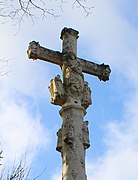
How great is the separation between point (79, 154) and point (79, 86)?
4.04 ft

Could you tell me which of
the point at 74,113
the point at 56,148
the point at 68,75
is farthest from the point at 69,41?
the point at 56,148

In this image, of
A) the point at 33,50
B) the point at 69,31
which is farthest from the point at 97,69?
the point at 33,50

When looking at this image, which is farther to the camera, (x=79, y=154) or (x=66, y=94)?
(x=66, y=94)

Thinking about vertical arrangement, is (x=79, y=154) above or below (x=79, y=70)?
below

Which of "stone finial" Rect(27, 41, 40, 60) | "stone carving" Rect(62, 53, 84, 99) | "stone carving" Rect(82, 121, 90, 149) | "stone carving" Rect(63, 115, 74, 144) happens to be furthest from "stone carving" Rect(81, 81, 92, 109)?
"stone finial" Rect(27, 41, 40, 60)

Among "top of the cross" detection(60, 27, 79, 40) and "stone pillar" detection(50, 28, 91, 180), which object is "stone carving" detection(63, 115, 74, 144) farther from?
"top of the cross" detection(60, 27, 79, 40)

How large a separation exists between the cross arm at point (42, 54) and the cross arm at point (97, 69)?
1.43ft

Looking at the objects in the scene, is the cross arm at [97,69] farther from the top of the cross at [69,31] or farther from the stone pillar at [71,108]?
the top of the cross at [69,31]

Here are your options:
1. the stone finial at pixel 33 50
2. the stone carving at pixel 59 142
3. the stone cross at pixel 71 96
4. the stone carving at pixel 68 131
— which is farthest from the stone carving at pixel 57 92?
the stone finial at pixel 33 50

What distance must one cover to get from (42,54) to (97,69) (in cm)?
110

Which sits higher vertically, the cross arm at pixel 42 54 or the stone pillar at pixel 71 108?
the cross arm at pixel 42 54

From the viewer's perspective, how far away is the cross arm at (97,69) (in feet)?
24.0

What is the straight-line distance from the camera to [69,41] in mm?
7277

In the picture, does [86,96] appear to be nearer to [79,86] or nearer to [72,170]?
[79,86]
